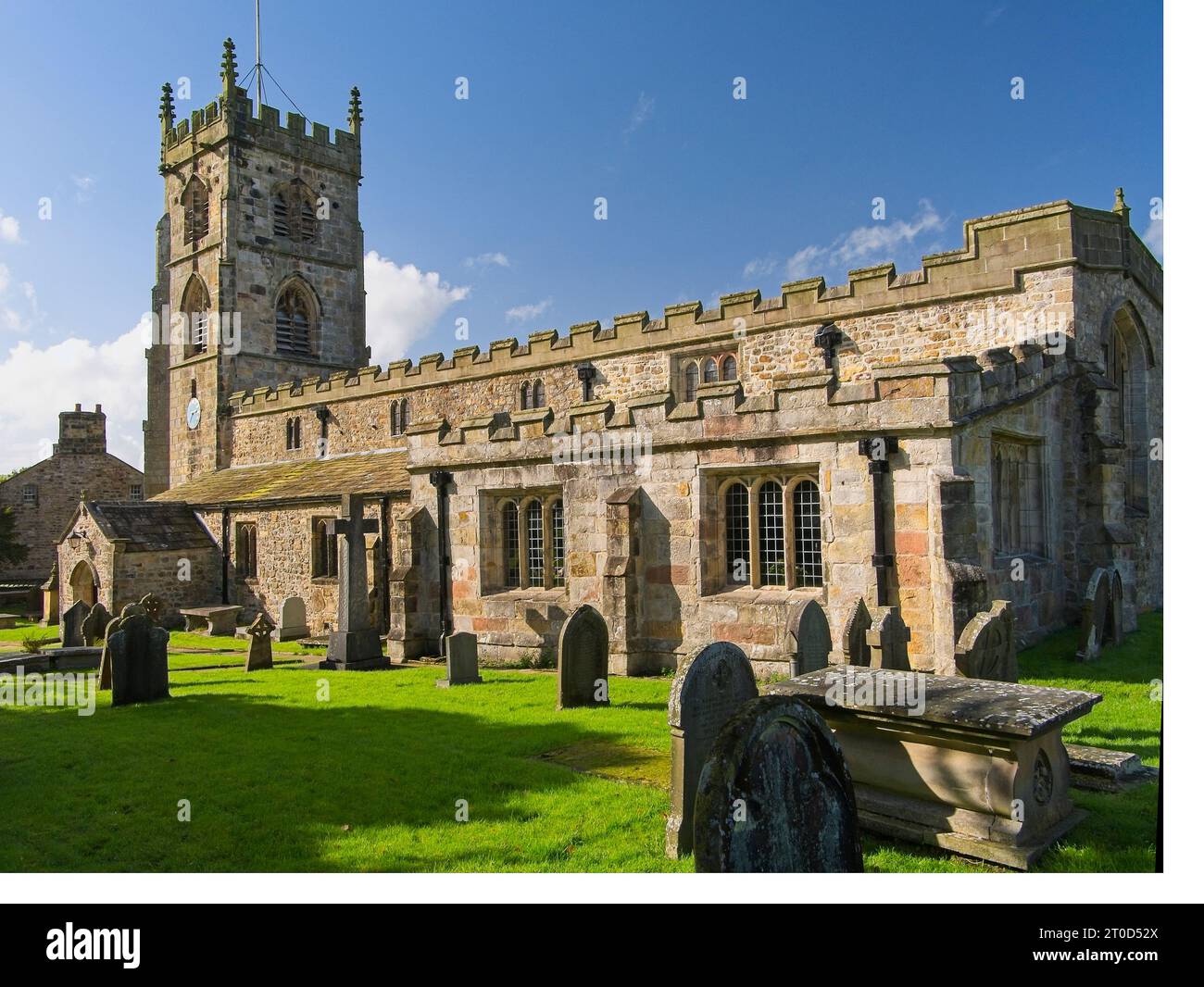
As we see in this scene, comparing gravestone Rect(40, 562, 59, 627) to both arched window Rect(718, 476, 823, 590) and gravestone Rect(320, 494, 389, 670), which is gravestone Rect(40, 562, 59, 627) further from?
arched window Rect(718, 476, 823, 590)

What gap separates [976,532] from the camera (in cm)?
1051

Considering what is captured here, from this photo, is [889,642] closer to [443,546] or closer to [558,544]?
[558,544]

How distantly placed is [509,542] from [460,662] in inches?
129

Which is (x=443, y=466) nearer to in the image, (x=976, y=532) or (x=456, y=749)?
(x=456, y=749)

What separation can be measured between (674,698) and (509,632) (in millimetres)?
9186

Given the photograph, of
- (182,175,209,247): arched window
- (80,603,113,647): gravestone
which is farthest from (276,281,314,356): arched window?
(80,603,113,647): gravestone

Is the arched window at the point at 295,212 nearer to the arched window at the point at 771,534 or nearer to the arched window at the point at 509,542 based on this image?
the arched window at the point at 509,542

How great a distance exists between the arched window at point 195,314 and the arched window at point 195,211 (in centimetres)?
182

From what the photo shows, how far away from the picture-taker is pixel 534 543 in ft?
48.3

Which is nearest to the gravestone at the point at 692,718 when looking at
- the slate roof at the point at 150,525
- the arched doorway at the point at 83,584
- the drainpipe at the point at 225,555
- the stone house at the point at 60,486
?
the drainpipe at the point at 225,555

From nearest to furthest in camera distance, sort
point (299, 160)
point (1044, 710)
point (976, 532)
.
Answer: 1. point (1044, 710)
2. point (976, 532)
3. point (299, 160)
